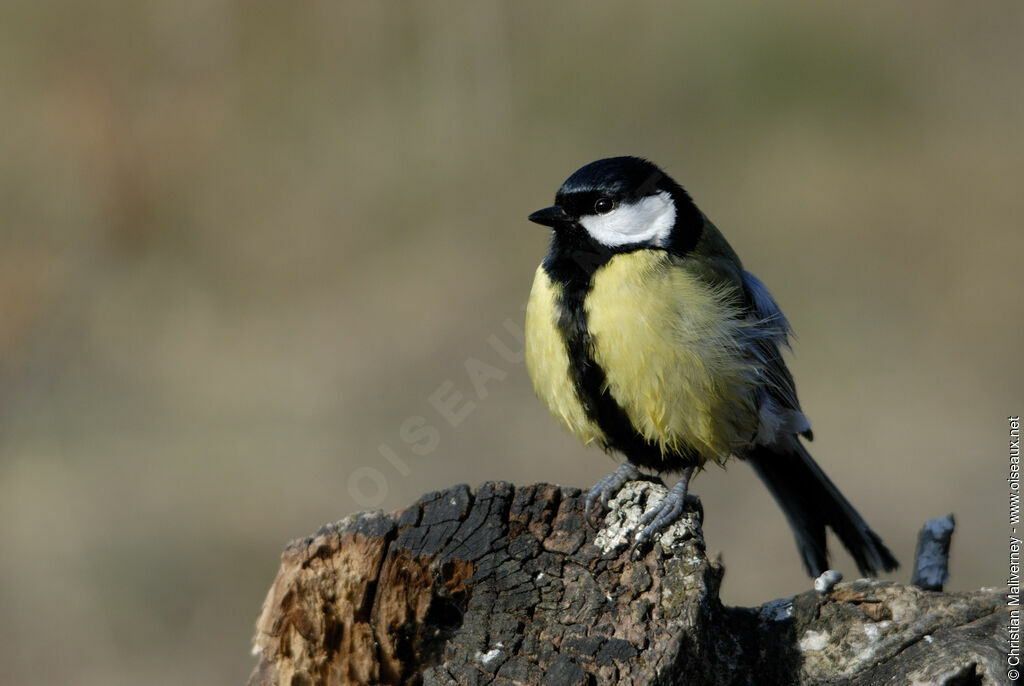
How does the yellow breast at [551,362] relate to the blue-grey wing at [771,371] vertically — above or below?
above

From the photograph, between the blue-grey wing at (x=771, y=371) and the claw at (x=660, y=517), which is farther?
the blue-grey wing at (x=771, y=371)

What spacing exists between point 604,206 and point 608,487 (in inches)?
36.1

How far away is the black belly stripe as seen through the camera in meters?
2.79

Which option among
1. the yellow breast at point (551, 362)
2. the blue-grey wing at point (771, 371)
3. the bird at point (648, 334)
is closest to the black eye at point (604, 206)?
the bird at point (648, 334)

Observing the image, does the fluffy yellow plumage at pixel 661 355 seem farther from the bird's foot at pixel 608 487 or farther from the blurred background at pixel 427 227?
the blurred background at pixel 427 227

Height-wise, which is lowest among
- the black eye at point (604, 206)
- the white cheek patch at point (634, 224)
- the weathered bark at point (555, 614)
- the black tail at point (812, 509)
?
the black tail at point (812, 509)

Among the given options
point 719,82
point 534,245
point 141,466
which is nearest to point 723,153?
point 719,82

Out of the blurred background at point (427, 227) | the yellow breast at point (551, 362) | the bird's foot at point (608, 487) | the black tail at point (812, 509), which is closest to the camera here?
the bird's foot at point (608, 487)

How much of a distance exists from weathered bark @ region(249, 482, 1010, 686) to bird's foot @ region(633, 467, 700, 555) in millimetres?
28

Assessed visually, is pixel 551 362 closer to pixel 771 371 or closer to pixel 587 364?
pixel 587 364

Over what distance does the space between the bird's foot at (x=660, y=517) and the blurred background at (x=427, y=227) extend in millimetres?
2751

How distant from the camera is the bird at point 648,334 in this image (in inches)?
107

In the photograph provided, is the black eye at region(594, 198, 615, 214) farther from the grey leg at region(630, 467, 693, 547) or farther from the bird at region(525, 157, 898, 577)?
the grey leg at region(630, 467, 693, 547)

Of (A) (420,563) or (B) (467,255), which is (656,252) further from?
(B) (467,255)
